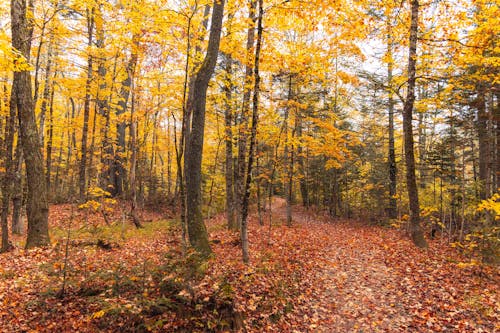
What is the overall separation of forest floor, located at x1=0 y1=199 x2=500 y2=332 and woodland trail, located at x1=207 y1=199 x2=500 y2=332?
28 millimetres

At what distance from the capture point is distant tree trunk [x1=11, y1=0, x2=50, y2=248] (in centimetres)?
800

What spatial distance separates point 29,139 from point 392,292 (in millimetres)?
11563

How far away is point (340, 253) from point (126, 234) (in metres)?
9.26

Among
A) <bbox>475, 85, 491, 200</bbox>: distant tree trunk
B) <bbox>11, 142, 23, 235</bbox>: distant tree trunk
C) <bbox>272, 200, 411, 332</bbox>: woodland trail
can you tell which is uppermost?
<bbox>475, 85, 491, 200</bbox>: distant tree trunk

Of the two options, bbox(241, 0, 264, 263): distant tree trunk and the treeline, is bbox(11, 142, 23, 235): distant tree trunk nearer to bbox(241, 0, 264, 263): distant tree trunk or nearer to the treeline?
the treeline

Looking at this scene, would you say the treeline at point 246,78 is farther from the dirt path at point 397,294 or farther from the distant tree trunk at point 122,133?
the dirt path at point 397,294

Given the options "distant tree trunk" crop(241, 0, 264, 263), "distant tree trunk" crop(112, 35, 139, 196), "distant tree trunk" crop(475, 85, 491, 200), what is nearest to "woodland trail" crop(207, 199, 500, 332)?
"distant tree trunk" crop(241, 0, 264, 263)

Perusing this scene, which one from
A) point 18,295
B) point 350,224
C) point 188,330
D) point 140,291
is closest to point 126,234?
point 18,295

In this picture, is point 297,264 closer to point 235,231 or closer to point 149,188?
point 235,231

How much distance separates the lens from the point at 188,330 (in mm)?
4836

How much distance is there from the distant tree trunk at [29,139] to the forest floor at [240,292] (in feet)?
2.96

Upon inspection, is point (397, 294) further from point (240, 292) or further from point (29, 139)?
point (29, 139)

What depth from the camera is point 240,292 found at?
631cm

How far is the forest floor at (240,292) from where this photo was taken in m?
5.00
